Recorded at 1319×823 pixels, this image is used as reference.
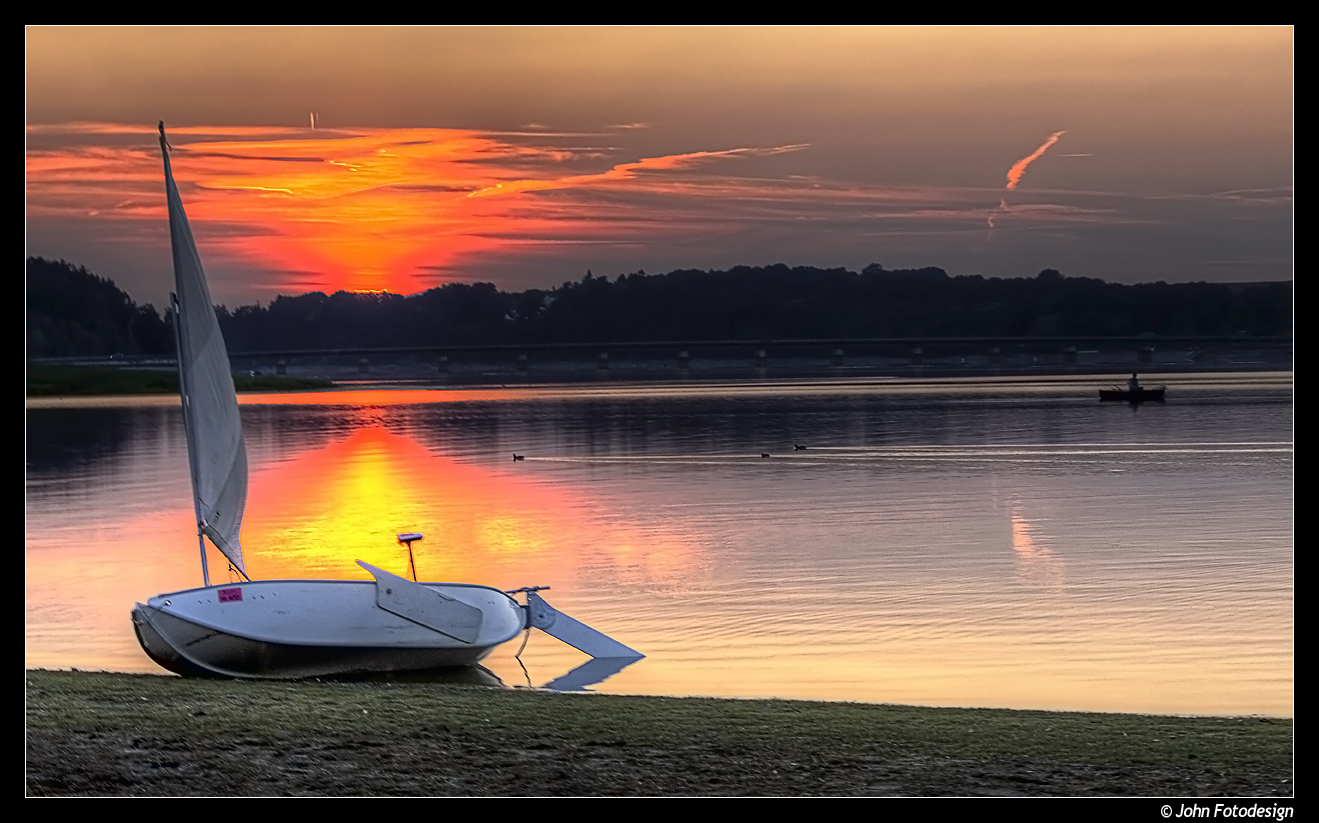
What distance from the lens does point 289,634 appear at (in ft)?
60.2

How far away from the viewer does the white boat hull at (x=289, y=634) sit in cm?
1816

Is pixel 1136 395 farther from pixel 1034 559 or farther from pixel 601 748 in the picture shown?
pixel 601 748

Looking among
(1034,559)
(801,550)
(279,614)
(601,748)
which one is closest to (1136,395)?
(1034,559)

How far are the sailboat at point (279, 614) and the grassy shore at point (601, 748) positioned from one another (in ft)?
8.64

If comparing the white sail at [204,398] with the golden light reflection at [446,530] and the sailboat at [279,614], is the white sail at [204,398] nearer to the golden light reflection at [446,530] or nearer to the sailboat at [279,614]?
the sailboat at [279,614]

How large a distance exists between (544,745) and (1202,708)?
9013 mm

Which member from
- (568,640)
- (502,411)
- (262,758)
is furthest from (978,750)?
(502,411)

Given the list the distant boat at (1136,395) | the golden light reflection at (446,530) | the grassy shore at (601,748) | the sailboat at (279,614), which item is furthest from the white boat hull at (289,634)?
the distant boat at (1136,395)

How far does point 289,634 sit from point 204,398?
4.74 metres

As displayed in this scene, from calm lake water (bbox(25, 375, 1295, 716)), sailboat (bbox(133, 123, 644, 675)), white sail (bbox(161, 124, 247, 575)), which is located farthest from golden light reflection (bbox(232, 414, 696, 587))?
white sail (bbox(161, 124, 247, 575))

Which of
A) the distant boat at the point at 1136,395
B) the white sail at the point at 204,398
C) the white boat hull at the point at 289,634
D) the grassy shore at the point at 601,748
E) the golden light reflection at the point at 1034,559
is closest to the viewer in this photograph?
the grassy shore at the point at 601,748

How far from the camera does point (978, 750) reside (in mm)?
12469
